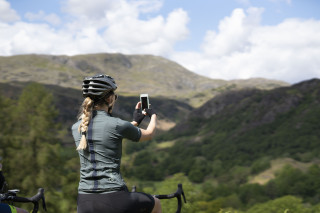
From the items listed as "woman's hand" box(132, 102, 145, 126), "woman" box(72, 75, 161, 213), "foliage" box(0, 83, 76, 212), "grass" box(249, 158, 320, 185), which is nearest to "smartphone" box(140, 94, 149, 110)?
"woman's hand" box(132, 102, 145, 126)

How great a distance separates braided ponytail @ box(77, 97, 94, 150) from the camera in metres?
3.61

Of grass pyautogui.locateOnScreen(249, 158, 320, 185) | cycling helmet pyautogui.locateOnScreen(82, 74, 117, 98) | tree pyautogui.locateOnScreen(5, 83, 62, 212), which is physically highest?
cycling helmet pyautogui.locateOnScreen(82, 74, 117, 98)

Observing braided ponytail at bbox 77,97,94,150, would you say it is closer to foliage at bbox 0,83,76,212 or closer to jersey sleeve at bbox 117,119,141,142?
jersey sleeve at bbox 117,119,141,142

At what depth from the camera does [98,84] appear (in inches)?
151

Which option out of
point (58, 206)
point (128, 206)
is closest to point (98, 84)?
point (128, 206)

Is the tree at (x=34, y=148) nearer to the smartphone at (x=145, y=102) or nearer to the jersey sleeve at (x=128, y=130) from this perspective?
the smartphone at (x=145, y=102)

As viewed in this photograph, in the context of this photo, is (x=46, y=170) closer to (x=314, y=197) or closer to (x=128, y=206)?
(x=128, y=206)

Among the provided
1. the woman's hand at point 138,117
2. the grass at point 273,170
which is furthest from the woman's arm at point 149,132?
the grass at point 273,170

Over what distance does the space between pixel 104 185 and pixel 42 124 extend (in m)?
51.5

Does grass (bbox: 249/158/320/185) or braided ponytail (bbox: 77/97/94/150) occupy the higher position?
braided ponytail (bbox: 77/97/94/150)

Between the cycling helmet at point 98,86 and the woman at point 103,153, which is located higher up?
the cycling helmet at point 98,86

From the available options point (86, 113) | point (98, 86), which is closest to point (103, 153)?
point (86, 113)

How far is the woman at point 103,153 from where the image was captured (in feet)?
11.1

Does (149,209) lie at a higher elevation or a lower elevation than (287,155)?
higher
